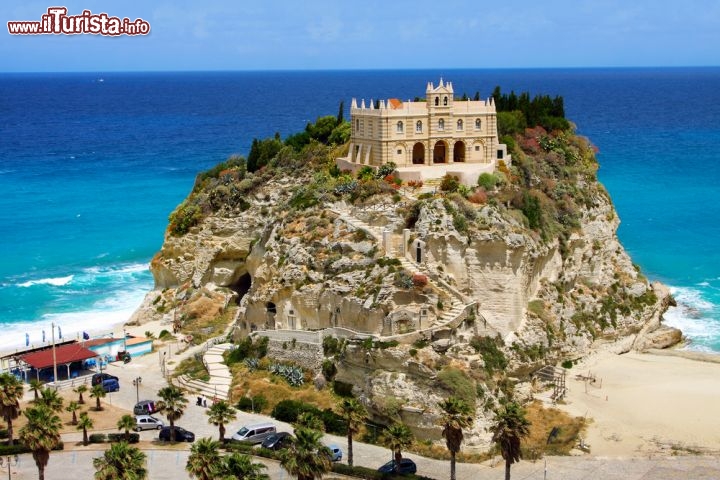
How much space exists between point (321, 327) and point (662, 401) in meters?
20.9

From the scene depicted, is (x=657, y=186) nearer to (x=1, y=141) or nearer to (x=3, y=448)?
(x=3, y=448)

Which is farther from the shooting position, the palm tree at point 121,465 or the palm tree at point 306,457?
the palm tree at point 306,457

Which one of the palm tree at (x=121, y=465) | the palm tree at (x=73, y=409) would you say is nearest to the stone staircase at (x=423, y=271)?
the palm tree at (x=73, y=409)

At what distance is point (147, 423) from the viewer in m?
52.1

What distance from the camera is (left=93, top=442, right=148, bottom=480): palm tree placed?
37781 millimetres

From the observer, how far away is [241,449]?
4841cm

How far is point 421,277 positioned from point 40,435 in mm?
24209

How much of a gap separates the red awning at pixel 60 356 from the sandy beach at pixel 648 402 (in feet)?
99.3

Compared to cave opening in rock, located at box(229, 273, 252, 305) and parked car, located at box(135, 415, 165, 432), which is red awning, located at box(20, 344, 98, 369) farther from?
cave opening in rock, located at box(229, 273, 252, 305)

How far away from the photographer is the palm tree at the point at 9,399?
157 feet

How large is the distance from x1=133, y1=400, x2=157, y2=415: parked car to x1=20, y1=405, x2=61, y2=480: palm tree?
11422mm

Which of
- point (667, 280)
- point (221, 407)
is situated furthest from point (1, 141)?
point (221, 407)

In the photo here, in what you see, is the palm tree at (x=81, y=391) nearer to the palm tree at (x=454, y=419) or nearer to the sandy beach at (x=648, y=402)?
the palm tree at (x=454, y=419)

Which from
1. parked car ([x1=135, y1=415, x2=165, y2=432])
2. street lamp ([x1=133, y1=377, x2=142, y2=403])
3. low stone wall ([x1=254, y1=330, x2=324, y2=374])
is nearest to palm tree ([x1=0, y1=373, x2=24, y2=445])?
parked car ([x1=135, y1=415, x2=165, y2=432])
